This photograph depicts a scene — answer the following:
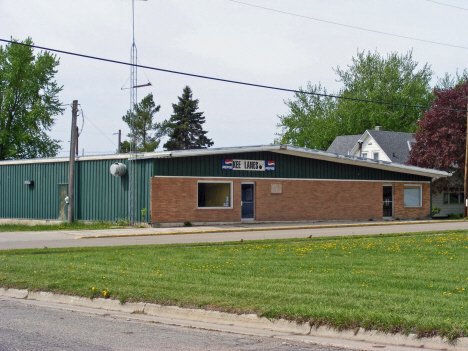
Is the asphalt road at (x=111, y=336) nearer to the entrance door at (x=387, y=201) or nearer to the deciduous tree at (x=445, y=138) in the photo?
the entrance door at (x=387, y=201)

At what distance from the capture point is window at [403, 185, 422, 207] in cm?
3722

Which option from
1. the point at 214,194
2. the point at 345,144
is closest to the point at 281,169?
the point at 214,194

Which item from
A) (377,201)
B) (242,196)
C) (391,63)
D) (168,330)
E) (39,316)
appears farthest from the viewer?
(391,63)

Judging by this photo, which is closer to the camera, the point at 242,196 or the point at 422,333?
the point at 422,333

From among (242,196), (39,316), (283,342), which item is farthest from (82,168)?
(283,342)

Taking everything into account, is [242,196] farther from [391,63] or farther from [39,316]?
[391,63]

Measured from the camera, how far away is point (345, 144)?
58.7 meters

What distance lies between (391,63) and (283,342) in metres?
67.6

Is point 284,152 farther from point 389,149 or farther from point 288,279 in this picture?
point 389,149

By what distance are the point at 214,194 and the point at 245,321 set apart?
22183 millimetres

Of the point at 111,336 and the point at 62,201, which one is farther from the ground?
the point at 62,201

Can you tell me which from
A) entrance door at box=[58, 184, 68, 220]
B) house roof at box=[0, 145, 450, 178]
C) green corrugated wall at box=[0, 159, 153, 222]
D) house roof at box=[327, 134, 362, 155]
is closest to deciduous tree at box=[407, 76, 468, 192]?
house roof at box=[0, 145, 450, 178]

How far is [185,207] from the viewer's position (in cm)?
2902

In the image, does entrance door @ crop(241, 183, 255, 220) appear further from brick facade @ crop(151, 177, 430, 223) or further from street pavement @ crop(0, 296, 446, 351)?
street pavement @ crop(0, 296, 446, 351)
